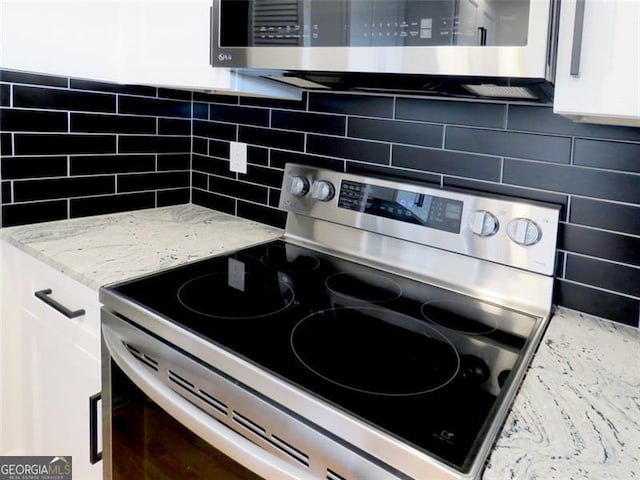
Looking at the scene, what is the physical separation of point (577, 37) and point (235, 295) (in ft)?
2.55

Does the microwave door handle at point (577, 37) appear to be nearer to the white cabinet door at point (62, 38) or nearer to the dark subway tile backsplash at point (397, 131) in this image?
the dark subway tile backsplash at point (397, 131)

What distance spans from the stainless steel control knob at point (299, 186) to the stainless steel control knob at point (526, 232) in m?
0.59

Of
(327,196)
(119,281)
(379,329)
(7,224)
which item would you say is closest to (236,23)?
(327,196)

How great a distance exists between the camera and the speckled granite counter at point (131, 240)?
47.0 inches

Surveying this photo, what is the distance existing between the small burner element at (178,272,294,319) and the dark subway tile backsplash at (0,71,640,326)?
1.47ft

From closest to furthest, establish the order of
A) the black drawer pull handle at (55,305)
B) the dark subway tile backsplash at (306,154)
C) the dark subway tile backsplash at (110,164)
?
the dark subway tile backsplash at (306,154), the black drawer pull handle at (55,305), the dark subway tile backsplash at (110,164)

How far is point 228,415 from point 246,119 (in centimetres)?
106

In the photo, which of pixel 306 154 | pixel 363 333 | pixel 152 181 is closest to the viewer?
pixel 363 333

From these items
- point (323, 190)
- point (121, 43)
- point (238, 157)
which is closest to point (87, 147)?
point (121, 43)

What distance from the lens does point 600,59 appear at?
2.41 ft

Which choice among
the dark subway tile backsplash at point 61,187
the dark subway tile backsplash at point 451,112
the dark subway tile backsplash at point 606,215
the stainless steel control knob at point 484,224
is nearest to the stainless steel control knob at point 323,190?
the dark subway tile backsplash at point 451,112

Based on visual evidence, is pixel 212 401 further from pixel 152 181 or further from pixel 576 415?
pixel 152 181

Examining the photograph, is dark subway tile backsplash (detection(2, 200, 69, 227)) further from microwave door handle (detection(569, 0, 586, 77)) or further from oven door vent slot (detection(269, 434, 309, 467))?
microwave door handle (detection(569, 0, 586, 77))

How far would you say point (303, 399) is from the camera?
72cm
